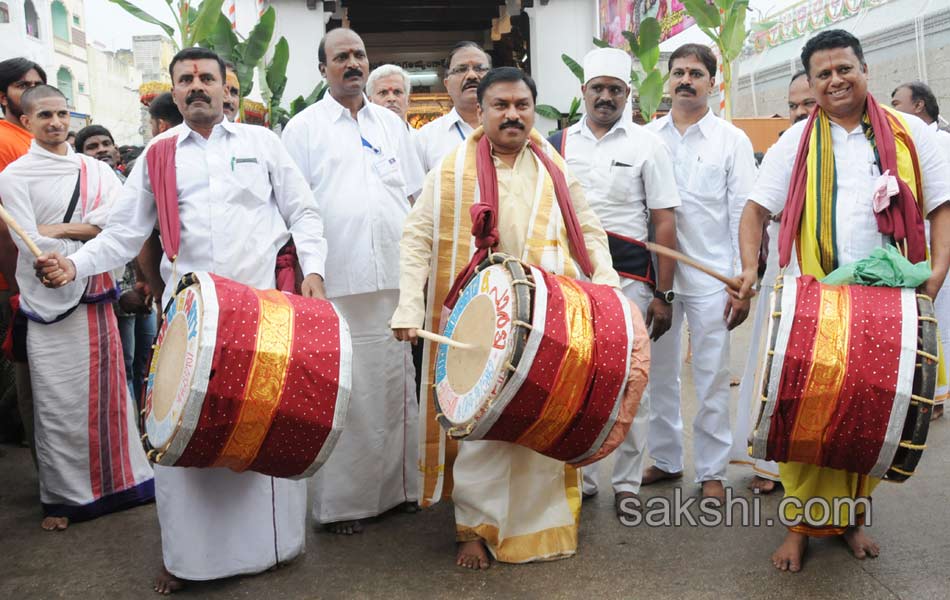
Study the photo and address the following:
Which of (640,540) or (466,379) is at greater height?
(466,379)

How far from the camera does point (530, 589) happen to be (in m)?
3.01

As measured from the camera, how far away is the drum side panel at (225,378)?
259 cm

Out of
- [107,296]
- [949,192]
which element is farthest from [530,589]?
[107,296]

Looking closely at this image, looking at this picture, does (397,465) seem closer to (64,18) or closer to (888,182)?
(888,182)

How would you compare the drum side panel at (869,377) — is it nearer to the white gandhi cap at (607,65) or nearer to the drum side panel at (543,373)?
the drum side panel at (543,373)

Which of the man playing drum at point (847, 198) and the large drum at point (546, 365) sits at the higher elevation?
the man playing drum at point (847, 198)

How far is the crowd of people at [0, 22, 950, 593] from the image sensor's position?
3.13 m

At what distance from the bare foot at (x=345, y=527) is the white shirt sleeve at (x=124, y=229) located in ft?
4.56

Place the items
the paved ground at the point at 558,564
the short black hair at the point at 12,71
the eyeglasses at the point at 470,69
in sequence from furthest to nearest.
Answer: the eyeglasses at the point at 470,69, the short black hair at the point at 12,71, the paved ground at the point at 558,564

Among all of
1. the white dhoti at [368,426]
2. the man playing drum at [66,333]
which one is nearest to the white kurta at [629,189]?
the white dhoti at [368,426]

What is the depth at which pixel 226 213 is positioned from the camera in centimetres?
316

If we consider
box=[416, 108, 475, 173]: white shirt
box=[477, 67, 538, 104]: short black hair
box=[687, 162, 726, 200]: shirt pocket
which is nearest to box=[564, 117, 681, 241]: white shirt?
box=[687, 162, 726, 200]: shirt pocket

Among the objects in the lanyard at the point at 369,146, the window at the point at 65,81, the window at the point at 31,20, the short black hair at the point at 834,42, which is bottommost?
the lanyard at the point at 369,146

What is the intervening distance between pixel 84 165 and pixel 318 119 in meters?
1.11
